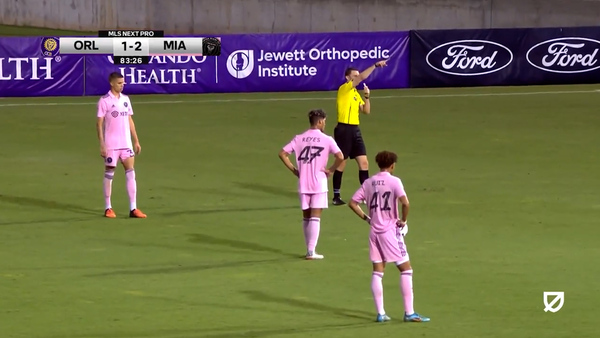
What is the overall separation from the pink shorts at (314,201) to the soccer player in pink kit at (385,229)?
3.20 m

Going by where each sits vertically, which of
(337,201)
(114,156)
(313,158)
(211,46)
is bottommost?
(337,201)

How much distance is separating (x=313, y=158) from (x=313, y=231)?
0.95 metres

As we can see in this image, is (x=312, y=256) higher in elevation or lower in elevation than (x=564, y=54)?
lower

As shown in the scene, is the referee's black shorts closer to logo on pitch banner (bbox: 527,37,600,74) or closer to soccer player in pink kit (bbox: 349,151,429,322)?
soccer player in pink kit (bbox: 349,151,429,322)

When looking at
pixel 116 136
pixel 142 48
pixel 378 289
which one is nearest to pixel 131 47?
pixel 142 48

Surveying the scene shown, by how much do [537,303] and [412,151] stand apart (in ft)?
43.4

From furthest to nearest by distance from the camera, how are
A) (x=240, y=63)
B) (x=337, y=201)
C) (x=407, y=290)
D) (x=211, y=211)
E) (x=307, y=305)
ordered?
(x=240, y=63), (x=337, y=201), (x=211, y=211), (x=307, y=305), (x=407, y=290)

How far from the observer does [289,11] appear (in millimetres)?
51344

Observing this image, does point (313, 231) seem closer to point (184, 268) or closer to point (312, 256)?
point (312, 256)

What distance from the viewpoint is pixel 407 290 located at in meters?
11.7

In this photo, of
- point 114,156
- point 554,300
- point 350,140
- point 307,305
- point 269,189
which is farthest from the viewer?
point 269,189

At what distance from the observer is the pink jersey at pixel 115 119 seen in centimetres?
1841

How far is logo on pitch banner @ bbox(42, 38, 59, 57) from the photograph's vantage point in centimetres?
3581

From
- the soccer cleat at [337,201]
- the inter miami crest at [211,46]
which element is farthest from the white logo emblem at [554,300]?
the inter miami crest at [211,46]
